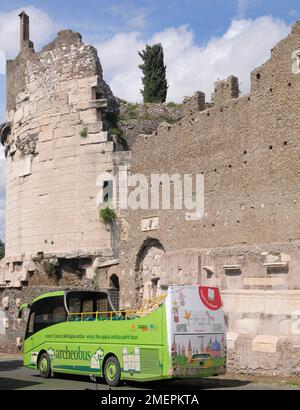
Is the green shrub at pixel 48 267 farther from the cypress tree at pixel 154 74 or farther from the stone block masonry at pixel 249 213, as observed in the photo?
the cypress tree at pixel 154 74

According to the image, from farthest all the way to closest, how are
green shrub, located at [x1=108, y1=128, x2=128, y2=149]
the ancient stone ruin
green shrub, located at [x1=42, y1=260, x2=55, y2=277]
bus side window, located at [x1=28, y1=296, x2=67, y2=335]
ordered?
1. green shrub, located at [x1=108, y1=128, x2=128, y2=149]
2. green shrub, located at [x1=42, y1=260, x2=55, y2=277]
3. bus side window, located at [x1=28, y1=296, x2=67, y2=335]
4. the ancient stone ruin

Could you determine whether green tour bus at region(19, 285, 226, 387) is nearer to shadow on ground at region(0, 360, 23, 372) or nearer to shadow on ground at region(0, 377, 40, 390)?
shadow on ground at region(0, 377, 40, 390)

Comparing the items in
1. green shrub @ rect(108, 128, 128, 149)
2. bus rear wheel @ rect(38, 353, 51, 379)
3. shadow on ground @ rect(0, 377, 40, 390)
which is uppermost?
green shrub @ rect(108, 128, 128, 149)

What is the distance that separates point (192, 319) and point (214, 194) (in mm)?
5870

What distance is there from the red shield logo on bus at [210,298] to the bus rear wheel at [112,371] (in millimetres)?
2373

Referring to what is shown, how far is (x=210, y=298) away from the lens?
1442cm

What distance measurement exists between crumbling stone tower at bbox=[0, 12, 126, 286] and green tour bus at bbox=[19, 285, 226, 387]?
11.6 m

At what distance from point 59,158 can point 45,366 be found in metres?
14.0

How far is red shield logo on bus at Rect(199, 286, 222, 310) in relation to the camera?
1430cm

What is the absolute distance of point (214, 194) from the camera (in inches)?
754

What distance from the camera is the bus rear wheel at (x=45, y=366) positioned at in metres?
17.3

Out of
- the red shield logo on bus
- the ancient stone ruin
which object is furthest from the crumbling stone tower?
the red shield logo on bus

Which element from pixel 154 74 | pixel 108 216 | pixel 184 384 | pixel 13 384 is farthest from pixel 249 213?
pixel 154 74

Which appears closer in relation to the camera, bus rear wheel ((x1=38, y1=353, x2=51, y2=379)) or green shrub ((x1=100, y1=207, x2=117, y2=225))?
bus rear wheel ((x1=38, y1=353, x2=51, y2=379))
